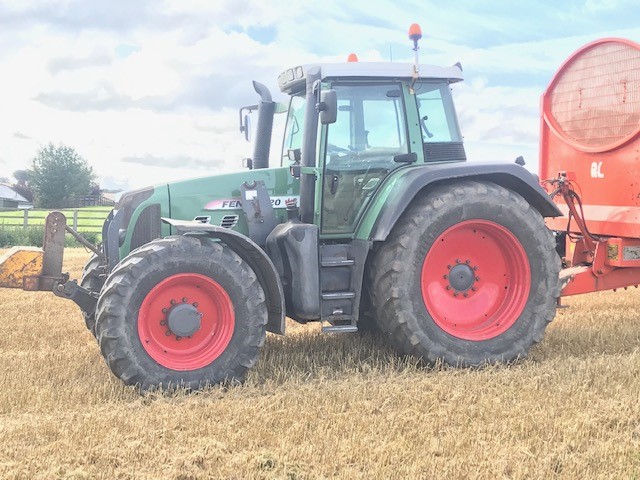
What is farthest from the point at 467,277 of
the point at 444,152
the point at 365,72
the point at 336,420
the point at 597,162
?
the point at 597,162

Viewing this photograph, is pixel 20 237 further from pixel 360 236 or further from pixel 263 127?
pixel 360 236

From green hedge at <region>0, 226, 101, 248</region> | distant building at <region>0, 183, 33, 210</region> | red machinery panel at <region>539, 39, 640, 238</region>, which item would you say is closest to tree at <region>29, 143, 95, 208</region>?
distant building at <region>0, 183, 33, 210</region>

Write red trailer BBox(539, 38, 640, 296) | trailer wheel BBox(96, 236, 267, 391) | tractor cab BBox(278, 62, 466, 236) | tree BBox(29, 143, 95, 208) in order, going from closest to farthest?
trailer wheel BBox(96, 236, 267, 391) → tractor cab BBox(278, 62, 466, 236) → red trailer BBox(539, 38, 640, 296) → tree BBox(29, 143, 95, 208)

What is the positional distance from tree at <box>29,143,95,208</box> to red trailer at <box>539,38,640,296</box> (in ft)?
212

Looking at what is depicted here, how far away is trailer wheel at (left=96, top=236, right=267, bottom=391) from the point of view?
4.89 metres

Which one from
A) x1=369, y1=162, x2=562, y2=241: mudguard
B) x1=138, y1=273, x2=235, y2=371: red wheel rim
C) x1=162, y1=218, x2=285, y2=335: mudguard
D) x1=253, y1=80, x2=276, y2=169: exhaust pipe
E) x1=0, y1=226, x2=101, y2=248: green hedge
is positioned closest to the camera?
x1=138, y1=273, x2=235, y2=371: red wheel rim

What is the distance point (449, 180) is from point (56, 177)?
67.3 m

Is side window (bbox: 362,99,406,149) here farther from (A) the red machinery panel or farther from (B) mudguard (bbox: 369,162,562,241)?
(A) the red machinery panel

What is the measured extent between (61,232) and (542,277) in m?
4.04

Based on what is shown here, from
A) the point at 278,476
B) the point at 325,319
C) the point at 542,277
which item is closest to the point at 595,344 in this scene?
the point at 542,277

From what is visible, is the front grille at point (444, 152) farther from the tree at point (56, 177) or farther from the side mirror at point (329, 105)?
the tree at point (56, 177)

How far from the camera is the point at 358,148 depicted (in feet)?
19.2

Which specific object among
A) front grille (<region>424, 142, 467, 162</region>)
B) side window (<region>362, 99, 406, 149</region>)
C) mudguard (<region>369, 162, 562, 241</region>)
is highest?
side window (<region>362, 99, 406, 149</region>)

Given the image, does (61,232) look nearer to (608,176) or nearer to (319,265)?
(319,265)
